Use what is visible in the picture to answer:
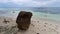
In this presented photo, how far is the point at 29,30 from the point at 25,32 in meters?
0.36

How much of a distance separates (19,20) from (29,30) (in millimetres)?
812

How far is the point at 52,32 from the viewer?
6.35 metres

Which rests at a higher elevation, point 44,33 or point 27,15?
point 27,15

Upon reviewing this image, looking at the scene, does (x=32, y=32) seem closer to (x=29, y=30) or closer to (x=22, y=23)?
(x=29, y=30)

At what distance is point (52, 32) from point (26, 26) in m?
1.51

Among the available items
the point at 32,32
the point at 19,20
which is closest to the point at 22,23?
the point at 19,20

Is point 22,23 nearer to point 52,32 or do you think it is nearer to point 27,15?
point 27,15

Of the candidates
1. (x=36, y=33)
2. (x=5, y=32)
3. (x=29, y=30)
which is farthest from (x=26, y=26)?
(x=5, y=32)

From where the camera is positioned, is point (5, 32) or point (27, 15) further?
point (27, 15)

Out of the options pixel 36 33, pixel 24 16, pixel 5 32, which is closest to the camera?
pixel 5 32

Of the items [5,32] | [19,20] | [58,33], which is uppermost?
[19,20]

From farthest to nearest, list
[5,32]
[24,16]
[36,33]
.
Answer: [24,16], [36,33], [5,32]

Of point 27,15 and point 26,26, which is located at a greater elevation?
point 27,15

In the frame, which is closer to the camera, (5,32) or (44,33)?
(5,32)
